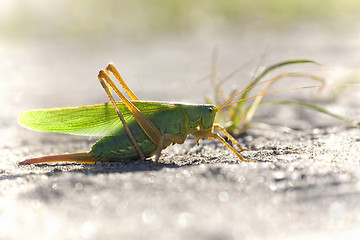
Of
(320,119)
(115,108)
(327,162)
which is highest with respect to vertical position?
(115,108)

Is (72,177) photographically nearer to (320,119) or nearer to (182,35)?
(320,119)

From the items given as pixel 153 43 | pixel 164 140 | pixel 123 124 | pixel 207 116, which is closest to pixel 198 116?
pixel 207 116

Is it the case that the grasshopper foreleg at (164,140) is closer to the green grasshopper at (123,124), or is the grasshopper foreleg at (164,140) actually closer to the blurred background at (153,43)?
the green grasshopper at (123,124)

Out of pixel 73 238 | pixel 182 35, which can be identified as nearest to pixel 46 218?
pixel 73 238

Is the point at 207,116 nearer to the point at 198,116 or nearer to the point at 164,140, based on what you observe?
the point at 198,116

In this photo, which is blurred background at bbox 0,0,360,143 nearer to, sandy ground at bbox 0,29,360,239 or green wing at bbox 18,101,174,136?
sandy ground at bbox 0,29,360,239

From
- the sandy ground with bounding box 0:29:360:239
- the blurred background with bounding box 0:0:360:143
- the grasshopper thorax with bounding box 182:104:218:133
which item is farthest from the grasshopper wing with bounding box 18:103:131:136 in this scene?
the blurred background with bounding box 0:0:360:143
